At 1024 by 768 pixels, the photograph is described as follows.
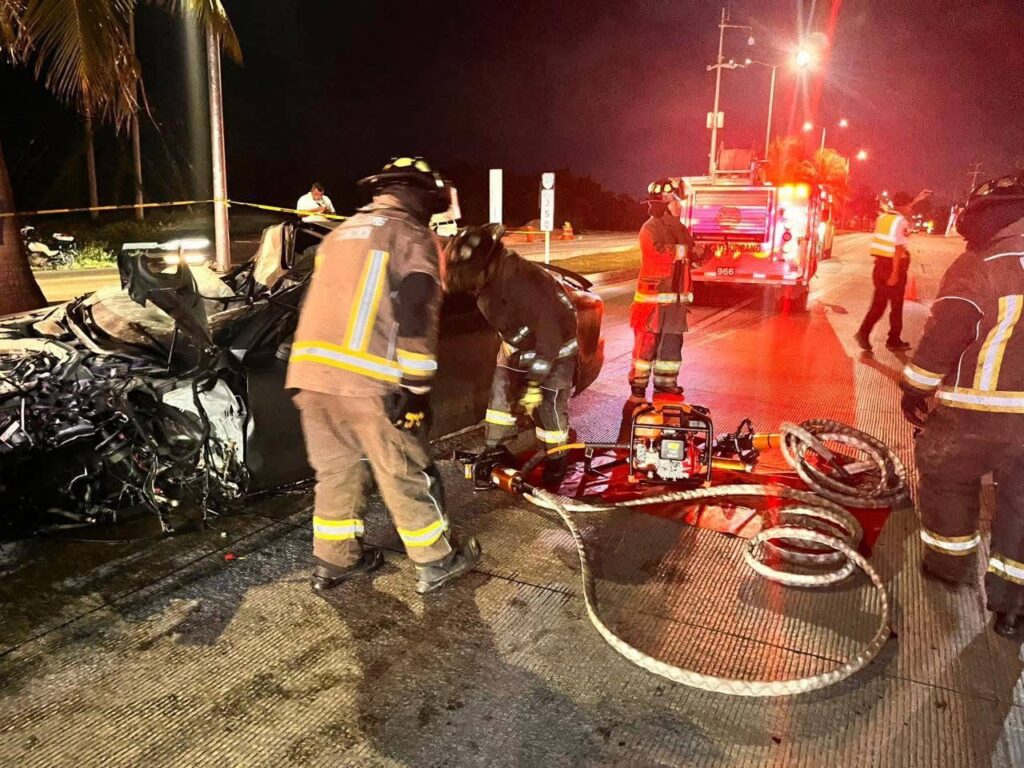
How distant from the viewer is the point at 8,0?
656cm

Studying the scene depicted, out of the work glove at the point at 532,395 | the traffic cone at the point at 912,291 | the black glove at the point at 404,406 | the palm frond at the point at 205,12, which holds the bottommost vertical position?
the traffic cone at the point at 912,291

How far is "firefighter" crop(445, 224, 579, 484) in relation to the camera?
4.09 meters

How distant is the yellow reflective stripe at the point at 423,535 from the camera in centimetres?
323

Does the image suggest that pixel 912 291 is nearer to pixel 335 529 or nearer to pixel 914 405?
pixel 914 405

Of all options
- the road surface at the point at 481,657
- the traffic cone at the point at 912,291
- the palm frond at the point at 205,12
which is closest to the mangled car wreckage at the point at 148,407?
→ the road surface at the point at 481,657

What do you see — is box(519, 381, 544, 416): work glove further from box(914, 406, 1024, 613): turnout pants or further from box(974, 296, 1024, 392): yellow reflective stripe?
box(974, 296, 1024, 392): yellow reflective stripe

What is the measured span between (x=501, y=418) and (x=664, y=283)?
2.46 m

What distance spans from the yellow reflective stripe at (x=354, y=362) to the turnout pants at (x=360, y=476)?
4.2 inches

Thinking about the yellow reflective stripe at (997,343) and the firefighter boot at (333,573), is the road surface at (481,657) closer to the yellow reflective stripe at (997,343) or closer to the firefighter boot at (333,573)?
the firefighter boot at (333,573)

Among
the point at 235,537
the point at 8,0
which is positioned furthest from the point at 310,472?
the point at 8,0

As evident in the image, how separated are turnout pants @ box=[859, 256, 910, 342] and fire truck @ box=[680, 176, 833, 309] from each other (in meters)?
3.85

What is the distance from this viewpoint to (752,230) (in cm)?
1308

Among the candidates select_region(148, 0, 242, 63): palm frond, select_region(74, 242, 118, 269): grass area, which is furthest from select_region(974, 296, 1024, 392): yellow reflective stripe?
select_region(74, 242, 118, 269): grass area

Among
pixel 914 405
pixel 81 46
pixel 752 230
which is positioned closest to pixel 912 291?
pixel 752 230
